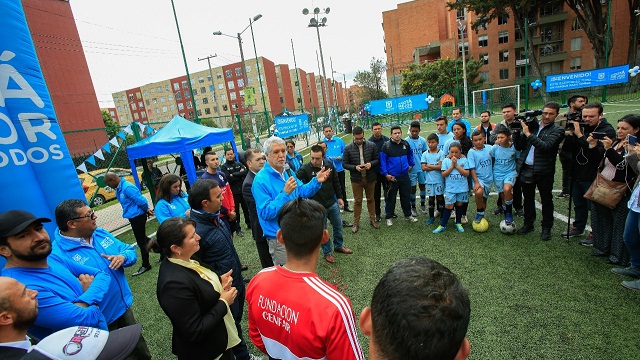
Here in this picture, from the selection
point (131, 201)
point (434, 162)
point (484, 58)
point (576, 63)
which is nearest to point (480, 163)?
point (434, 162)

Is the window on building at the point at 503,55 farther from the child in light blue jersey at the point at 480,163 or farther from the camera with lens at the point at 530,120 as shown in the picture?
the camera with lens at the point at 530,120

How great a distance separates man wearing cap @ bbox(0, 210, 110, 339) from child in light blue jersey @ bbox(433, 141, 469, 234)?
16.2 feet

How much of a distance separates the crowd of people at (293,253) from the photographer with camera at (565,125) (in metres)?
0.04

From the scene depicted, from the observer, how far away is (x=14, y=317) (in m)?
1.40

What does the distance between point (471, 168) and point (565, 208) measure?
212 centimetres

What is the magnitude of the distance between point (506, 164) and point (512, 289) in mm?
2204

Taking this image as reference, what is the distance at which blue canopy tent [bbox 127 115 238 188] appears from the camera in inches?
286

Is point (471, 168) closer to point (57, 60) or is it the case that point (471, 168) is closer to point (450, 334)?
point (450, 334)

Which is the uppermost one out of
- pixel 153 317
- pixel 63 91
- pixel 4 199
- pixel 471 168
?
pixel 63 91

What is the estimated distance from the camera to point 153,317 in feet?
13.4

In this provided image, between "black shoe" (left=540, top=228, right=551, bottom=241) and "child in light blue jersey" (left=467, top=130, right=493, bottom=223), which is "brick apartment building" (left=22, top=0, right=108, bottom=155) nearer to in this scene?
"child in light blue jersey" (left=467, top=130, right=493, bottom=223)

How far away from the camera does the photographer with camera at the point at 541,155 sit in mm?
4250

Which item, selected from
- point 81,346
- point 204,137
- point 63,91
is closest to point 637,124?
point 81,346

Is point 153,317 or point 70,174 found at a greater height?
point 70,174
